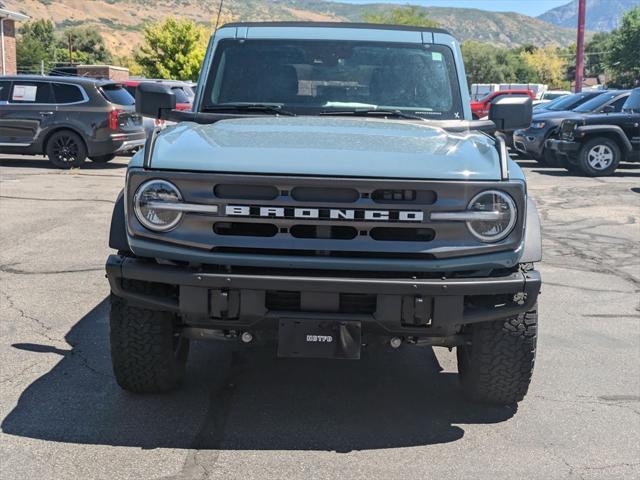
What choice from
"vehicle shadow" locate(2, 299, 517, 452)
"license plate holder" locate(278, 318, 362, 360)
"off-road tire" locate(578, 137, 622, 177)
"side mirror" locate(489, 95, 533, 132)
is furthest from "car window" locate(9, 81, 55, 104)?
"license plate holder" locate(278, 318, 362, 360)

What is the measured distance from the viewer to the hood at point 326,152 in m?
3.73

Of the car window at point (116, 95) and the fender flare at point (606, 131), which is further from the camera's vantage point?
the fender flare at point (606, 131)

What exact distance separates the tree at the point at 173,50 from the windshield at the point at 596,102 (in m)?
36.0

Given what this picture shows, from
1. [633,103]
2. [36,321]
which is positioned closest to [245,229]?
[36,321]

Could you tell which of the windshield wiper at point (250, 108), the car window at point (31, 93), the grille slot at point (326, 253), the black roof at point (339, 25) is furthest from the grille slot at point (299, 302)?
the car window at point (31, 93)

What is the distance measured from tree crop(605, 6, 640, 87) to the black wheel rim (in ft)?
146

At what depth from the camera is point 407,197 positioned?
12.2 ft

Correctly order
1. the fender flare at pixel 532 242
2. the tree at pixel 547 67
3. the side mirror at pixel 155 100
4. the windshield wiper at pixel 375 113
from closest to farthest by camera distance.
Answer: the fender flare at pixel 532 242
the windshield wiper at pixel 375 113
the side mirror at pixel 155 100
the tree at pixel 547 67

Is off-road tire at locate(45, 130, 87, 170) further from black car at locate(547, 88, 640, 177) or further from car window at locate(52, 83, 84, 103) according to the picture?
black car at locate(547, 88, 640, 177)

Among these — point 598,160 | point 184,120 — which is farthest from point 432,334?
point 598,160

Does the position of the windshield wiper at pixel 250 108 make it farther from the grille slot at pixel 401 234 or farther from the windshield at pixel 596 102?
the windshield at pixel 596 102

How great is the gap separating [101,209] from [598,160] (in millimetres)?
10022

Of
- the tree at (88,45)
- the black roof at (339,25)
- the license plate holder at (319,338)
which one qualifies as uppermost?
the tree at (88,45)

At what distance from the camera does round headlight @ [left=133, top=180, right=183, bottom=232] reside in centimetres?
379
